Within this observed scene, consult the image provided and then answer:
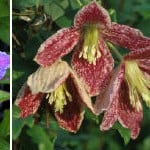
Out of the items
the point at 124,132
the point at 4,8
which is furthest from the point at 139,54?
the point at 4,8

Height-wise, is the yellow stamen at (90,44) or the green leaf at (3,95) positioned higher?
the yellow stamen at (90,44)

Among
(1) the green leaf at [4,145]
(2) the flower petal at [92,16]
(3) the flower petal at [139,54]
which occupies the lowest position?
(1) the green leaf at [4,145]

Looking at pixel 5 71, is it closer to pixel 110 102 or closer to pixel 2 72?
pixel 2 72

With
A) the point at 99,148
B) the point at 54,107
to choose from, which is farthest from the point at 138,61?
the point at 99,148

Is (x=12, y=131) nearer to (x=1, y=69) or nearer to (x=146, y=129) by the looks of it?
(x=1, y=69)

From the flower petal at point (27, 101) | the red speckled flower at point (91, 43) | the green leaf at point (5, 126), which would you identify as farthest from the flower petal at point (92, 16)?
the green leaf at point (5, 126)

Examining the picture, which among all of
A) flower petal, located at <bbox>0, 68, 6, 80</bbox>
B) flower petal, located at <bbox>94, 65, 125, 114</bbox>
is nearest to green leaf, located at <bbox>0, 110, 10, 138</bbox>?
flower petal, located at <bbox>0, 68, 6, 80</bbox>

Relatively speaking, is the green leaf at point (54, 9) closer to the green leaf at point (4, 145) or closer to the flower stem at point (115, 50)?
the flower stem at point (115, 50)
